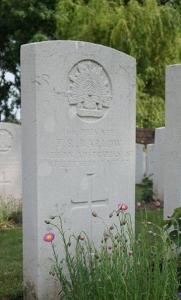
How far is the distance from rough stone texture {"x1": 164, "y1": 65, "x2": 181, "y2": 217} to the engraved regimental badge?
77 cm

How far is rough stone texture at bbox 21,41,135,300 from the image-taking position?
149 inches

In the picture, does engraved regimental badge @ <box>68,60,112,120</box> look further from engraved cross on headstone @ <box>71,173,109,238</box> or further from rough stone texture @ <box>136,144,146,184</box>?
rough stone texture @ <box>136,144,146,184</box>

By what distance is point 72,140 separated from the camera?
396cm

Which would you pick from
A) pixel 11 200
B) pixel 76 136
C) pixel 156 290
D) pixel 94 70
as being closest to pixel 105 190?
pixel 76 136

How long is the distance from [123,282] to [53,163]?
1.18 m

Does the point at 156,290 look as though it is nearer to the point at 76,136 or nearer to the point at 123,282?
the point at 123,282

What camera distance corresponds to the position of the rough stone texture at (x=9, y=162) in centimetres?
830

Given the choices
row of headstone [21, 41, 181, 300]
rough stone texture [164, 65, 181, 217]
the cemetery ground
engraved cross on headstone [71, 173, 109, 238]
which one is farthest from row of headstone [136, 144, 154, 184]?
engraved cross on headstone [71, 173, 109, 238]

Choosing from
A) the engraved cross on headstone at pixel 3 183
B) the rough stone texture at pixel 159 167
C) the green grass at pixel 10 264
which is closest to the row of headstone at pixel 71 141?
the green grass at pixel 10 264

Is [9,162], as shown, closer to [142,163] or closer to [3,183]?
[3,183]

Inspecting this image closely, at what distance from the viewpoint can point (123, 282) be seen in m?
2.96

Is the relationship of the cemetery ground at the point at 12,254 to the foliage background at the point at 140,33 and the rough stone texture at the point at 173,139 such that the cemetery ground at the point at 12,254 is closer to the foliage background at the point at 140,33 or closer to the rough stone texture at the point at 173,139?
the rough stone texture at the point at 173,139

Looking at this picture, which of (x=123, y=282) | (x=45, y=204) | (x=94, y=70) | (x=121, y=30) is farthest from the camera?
(x=121, y=30)

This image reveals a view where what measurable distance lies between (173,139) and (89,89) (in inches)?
40.0
